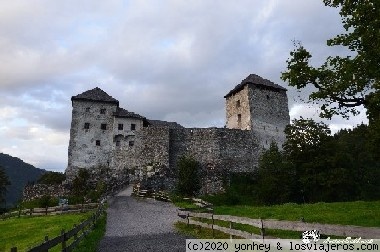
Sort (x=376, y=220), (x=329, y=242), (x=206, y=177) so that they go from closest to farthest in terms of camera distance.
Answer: (x=329, y=242)
(x=376, y=220)
(x=206, y=177)

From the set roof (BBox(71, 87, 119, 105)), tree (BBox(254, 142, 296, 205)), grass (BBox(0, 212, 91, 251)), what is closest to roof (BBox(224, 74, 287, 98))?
tree (BBox(254, 142, 296, 205))

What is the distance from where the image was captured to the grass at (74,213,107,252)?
1341 centimetres

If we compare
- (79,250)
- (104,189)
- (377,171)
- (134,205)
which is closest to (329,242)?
(79,250)

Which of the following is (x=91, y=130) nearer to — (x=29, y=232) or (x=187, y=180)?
(x=187, y=180)

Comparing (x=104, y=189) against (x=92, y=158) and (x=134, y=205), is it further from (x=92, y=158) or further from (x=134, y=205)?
(x=134, y=205)

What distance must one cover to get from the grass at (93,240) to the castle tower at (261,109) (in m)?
37.7

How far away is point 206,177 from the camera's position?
49.6 meters

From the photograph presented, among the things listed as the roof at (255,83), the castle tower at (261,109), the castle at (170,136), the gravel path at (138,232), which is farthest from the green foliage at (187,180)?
the roof at (255,83)

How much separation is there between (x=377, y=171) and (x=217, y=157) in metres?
23.6

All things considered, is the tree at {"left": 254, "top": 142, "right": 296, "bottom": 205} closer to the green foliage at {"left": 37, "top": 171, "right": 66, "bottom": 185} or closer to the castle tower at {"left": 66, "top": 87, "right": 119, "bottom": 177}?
the castle tower at {"left": 66, "top": 87, "right": 119, "bottom": 177}

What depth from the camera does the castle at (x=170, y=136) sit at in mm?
52625

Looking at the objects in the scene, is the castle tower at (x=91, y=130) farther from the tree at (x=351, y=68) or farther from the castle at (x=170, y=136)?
the tree at (x=351, y=68)

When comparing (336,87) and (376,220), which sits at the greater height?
(336,87)

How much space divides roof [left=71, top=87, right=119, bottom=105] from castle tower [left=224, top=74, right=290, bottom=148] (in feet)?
66.8
